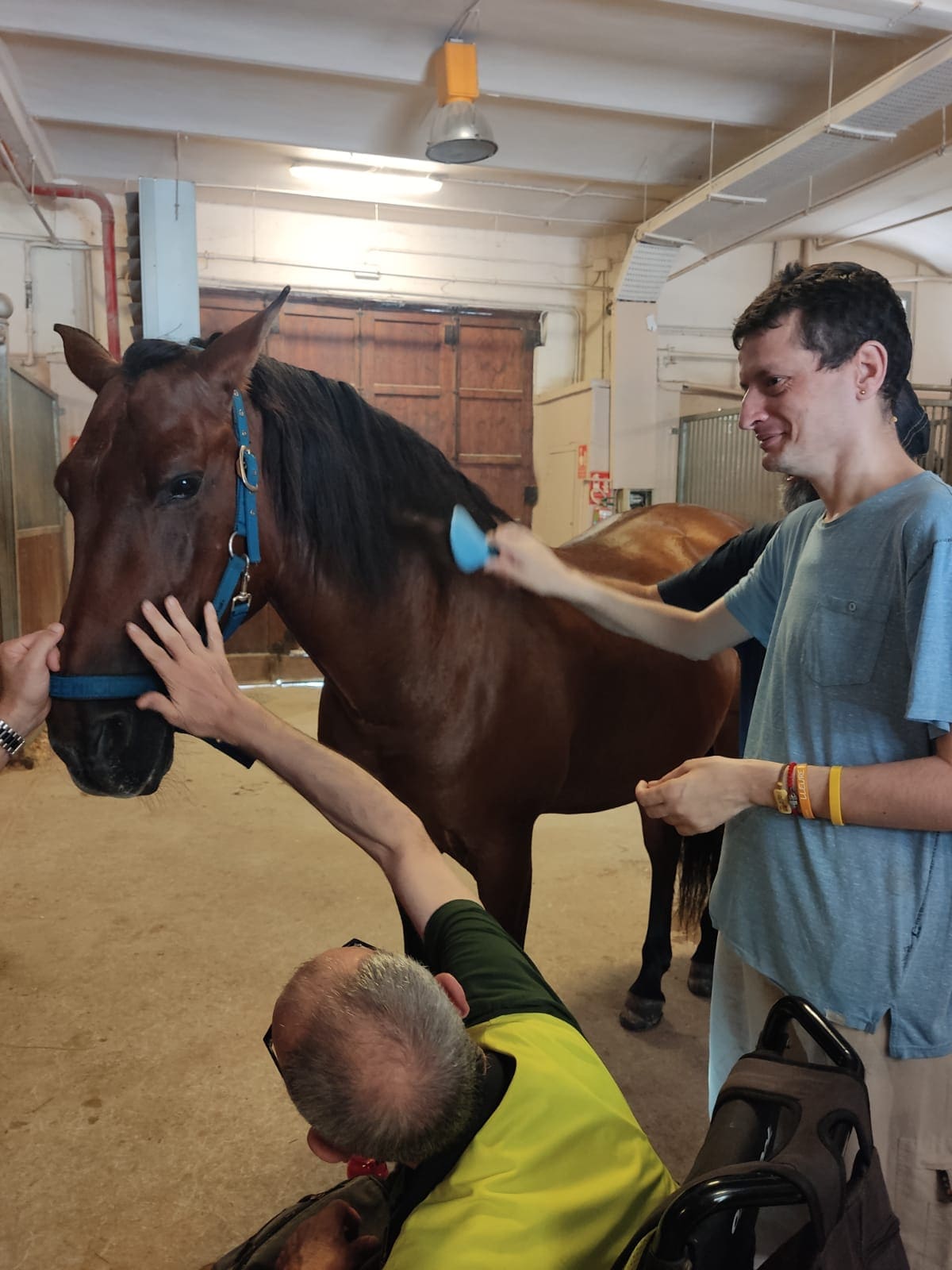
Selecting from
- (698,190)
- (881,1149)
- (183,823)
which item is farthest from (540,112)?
(881,1149)

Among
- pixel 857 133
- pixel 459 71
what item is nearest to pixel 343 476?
pixel 459 71

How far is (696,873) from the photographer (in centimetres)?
236

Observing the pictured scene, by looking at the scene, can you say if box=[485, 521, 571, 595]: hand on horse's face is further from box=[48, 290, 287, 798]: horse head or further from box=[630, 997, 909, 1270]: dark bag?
box=[630, 997, 909, 1270]: dark bag

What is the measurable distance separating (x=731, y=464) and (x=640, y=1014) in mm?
4223

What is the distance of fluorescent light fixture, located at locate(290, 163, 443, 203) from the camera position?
530cm

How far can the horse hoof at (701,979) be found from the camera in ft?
7.61

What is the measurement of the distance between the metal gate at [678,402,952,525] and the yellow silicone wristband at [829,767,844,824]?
4457mm

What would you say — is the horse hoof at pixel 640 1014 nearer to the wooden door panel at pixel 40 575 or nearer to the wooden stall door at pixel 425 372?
the wooden door panel at pixel 40 575

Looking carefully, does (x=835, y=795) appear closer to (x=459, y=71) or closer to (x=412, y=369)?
(x=459, y=71)

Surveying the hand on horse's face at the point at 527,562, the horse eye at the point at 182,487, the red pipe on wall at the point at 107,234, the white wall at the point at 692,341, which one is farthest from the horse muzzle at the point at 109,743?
the white wall at the point at 692,341

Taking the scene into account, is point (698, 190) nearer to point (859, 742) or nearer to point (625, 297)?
point (625, 297)

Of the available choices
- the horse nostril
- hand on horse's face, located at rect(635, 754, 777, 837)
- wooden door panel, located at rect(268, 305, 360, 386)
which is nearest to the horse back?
hand on horse's face, located at rect(635, 754, 777, 837)

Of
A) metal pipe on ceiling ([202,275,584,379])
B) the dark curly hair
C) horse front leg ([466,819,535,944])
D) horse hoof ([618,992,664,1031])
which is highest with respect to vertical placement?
metal pipe on ceiling ([202,275,584,379])

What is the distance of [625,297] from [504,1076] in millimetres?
5966
